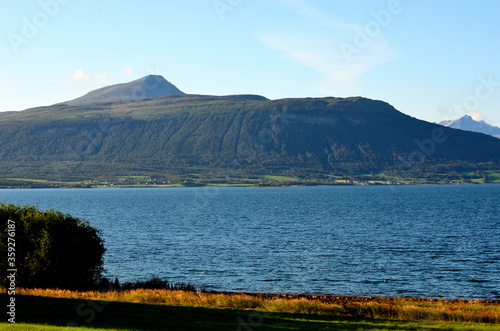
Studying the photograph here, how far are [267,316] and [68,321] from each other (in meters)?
11.3

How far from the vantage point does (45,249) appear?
124 ft

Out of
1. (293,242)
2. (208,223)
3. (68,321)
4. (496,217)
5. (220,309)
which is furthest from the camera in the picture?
(496,217)

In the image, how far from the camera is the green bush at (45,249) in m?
37.8

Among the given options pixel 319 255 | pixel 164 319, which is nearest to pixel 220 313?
pixel 164 319

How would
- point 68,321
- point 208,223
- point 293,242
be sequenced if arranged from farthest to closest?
point 208,223 < point 293,242 < point 68,321

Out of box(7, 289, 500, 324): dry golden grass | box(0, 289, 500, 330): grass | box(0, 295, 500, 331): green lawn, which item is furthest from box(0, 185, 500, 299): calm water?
box(0, 295, 500, 331): green lawn

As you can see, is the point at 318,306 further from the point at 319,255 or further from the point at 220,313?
the point at 319,255

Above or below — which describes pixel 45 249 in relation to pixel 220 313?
above

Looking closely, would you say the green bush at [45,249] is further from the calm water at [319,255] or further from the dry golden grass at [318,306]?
the calm water at [319,255]

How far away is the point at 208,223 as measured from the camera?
11300 centimetres

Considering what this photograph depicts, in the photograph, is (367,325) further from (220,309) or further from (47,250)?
(47,250)

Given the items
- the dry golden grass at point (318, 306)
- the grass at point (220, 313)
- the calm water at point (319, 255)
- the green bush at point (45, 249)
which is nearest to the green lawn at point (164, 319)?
the grass at point (220, 313)

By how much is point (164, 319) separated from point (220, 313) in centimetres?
404

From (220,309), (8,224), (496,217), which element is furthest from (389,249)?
(496,217)
